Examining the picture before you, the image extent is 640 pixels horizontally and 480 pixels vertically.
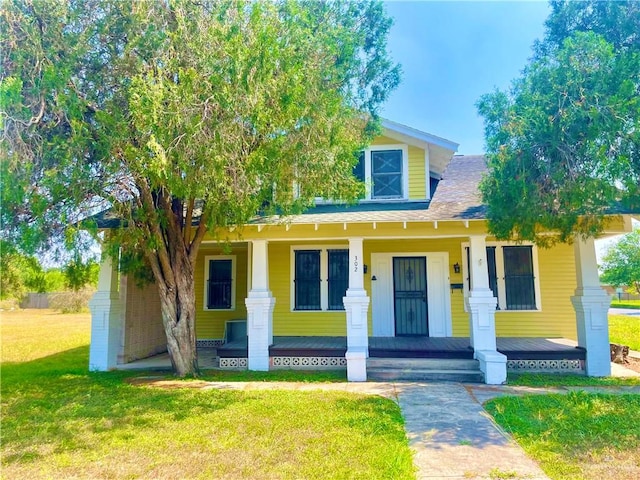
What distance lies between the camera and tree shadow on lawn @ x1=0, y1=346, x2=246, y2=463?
4.55 metres

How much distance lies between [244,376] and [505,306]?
6.25m

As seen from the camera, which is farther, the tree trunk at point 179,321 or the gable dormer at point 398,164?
the gable dormer at point 398,164

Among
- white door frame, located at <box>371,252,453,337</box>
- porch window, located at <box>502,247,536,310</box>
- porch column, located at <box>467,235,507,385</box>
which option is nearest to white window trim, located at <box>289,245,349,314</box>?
white door frame, located at <box>371,252,453,337</box>

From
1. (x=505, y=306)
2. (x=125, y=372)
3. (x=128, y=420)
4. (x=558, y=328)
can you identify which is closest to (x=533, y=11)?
(x=505, y=306)

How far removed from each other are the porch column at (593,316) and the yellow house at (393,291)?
0.02 m

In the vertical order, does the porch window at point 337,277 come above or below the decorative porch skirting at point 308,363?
above

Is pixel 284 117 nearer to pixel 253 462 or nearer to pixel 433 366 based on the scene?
pixel 253 462

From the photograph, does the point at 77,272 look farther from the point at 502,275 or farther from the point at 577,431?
the point at 502,275

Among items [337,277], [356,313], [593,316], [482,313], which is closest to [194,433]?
[356,313]

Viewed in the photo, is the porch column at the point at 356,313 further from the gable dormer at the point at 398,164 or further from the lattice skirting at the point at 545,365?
the lattice skirting at the point at 545,365

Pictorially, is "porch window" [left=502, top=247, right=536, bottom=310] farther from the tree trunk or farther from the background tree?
the background tree

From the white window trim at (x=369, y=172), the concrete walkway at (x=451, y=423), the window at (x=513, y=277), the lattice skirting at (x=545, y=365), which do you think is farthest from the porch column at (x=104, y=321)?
the lattice skirting at (x=545, y=365)

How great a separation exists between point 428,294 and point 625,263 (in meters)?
44.0

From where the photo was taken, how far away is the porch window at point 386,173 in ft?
30.9
